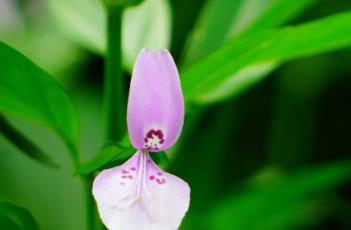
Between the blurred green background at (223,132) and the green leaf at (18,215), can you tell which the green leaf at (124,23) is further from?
the green leaf at (18,215)

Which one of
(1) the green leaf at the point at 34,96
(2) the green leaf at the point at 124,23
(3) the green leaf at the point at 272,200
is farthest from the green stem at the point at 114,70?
(3) the green leaf at the point at 272,200

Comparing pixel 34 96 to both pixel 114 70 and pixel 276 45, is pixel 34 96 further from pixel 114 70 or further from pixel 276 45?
pixel 276 45

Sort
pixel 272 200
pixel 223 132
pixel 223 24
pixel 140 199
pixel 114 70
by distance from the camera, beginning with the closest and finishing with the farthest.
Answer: pixel 140 199 → pixel 114 70 → pixel 223 24 → pixel 272 200 → pixel 223 132

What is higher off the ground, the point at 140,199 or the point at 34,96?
the point at 34,96

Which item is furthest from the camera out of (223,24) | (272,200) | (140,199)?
(272,200)

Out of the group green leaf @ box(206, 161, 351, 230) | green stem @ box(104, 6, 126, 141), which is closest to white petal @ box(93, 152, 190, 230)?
green stem @ box(104, 6, 126, 141)

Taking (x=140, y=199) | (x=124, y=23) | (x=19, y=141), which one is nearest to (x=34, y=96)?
(x=19, y=141)

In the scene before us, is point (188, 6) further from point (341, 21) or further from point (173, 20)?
point (341, 21)
